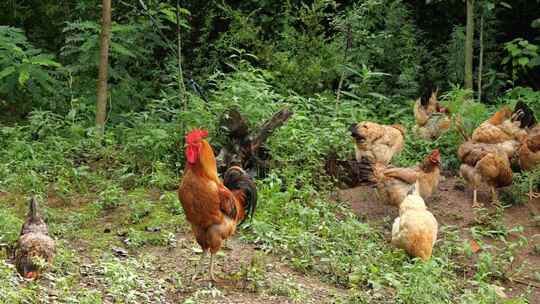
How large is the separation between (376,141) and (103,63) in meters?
3.84

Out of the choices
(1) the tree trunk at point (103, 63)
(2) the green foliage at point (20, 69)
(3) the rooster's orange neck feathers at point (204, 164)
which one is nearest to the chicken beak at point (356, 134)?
(1) the tree trunk at point (103, 63)

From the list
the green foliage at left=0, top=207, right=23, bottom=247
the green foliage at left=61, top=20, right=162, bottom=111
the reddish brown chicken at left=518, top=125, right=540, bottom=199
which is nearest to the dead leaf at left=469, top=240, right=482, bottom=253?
the reddish brown chicken at left=518, top=125, right=540, bottom=199

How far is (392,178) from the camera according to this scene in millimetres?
10008

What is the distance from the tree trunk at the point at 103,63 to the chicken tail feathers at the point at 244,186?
3.94 m

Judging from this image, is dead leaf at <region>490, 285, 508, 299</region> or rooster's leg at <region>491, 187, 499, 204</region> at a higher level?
rooster's leg at <region>491, 187, 499, 204</region>

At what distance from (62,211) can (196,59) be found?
20.9ft

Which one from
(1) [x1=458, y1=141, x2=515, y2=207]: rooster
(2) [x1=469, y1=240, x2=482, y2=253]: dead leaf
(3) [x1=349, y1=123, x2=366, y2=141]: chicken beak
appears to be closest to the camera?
(2) [x1=469, y1=240, x2=482, y2=253]: dead leaf

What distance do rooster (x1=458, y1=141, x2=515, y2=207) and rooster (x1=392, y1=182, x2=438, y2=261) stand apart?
5.58ft

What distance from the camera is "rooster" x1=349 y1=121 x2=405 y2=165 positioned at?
1059 centimetres

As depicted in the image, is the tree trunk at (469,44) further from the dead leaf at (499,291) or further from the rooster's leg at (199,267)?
the rooster's leg at (199,267)

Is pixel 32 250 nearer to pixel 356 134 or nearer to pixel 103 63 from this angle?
pixel 103 63

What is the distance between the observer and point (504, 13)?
50.8 ft

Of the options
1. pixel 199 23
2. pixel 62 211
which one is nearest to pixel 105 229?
pixel 62 211

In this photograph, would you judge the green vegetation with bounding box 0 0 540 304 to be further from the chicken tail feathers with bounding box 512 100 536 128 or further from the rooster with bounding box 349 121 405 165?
the chicken tail feathers with bounding box 512 100 536 128
